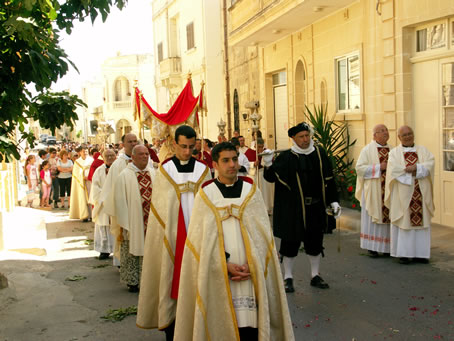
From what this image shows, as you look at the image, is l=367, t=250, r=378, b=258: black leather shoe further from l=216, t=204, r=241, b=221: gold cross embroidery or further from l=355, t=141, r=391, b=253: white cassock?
l=216, t=204, r=241, b=221: gold cross embroidery

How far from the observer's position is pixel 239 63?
22719mm

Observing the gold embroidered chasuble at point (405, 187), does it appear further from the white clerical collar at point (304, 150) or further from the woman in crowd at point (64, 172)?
the woman in crowd at point (64, 172)

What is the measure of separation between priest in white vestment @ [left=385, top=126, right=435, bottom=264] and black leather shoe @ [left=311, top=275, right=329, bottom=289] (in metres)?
1.53

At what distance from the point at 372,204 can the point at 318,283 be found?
2.01 m

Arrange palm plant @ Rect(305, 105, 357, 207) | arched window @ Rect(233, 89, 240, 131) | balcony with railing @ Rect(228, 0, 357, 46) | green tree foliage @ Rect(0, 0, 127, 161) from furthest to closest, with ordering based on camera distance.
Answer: arched window @ Rect(233, 89, 240, 131) < balcony with railing @ Rect(228, 0, 357, 46) < palm plant @ Rect(305, 105, 357, 207) < green tree foliage @ Rect(0, 0, 127, 161)

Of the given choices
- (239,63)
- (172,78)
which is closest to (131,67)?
(172,78)

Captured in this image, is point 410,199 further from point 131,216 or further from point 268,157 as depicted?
point 131,216

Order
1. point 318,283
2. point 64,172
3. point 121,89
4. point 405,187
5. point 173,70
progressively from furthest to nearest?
point 121,89 < point 173,70 < point 64,172 < point 405,187 < point 318,283

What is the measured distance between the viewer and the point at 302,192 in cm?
664

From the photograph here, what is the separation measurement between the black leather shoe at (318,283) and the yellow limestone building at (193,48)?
19.3 metres

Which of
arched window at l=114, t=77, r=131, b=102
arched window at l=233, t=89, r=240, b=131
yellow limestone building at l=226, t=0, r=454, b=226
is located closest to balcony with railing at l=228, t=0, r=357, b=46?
yellow limestone building at l=226, t=0, r=454, b=226

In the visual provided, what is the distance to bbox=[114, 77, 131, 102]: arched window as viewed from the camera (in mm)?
56856

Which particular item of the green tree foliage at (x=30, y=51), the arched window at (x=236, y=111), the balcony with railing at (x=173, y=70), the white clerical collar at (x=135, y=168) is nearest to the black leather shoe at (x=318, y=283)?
the white clerical collar at (x=135, y=168)

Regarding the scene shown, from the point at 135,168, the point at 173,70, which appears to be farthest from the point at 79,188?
the point at 173,70
